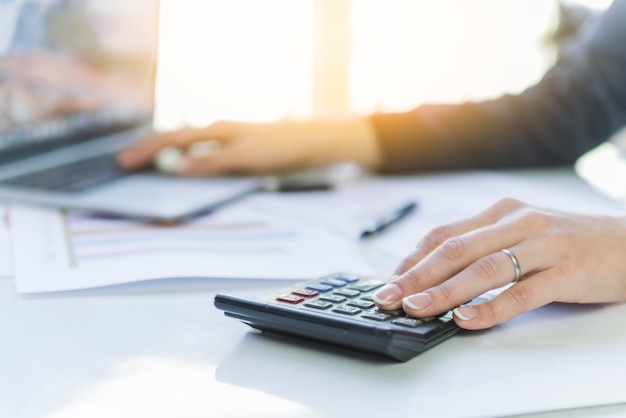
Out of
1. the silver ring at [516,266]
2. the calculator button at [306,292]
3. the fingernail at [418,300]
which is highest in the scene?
the silver ring at [516,266]

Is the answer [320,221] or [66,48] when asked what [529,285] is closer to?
[320,221]

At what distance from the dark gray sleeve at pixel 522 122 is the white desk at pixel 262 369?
588 millimetres

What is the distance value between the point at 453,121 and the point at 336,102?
1413mm

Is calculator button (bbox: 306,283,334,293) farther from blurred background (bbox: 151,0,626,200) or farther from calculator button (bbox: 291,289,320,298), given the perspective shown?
blurred background (bbox: 151,0,626,200)

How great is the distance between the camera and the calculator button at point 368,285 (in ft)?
1.66

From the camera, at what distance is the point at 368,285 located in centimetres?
52

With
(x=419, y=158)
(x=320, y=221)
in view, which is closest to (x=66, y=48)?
(x=320, y=221)

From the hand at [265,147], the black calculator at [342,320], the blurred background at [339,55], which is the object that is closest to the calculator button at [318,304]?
the black calculator at [342,320]

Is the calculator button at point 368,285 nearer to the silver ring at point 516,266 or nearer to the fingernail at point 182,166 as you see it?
the silver ring at point 516,266

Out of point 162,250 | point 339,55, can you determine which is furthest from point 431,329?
point 339,55

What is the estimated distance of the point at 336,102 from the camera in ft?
8.20

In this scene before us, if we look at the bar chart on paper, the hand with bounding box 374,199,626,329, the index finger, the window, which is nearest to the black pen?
the bar chart on paper

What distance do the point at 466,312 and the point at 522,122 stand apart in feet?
2.29

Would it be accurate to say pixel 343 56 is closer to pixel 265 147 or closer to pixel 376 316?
pixel 265 147
